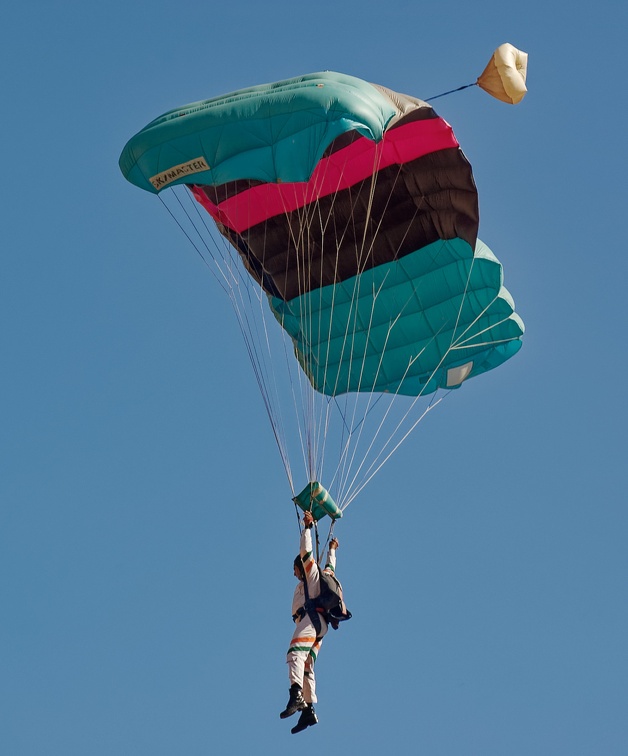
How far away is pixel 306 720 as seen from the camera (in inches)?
516

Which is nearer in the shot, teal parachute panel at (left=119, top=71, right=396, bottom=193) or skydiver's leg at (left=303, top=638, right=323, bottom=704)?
skydiver's leg at (left=303, top=638, right=323, bottom=704)

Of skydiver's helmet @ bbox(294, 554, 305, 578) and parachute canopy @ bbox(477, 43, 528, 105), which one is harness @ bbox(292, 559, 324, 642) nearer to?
skydiver's helmet @ bbox(294, 554, 305, 578)

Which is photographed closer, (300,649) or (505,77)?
(300,649)

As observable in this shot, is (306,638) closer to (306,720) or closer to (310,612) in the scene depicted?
(310,612)

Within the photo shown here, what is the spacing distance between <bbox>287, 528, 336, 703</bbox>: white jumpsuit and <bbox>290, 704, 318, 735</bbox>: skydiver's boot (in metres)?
0.11

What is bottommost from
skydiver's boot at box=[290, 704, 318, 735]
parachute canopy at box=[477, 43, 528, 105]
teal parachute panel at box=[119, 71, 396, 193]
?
skydiver's boot at box=[290, 704, 318, 735]

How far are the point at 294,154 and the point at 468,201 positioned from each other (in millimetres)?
2206

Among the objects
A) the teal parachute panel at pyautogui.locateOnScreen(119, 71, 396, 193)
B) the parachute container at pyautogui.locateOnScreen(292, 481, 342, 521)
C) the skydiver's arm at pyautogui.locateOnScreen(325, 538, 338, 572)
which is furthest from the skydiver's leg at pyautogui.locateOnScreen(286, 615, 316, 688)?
the teal parachute panel at pyautogui.locateOnScreen(119, 71, 396, 193)

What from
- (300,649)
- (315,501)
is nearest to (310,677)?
(300,649)

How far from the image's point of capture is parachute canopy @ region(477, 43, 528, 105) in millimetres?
14211

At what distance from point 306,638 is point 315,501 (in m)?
1.41

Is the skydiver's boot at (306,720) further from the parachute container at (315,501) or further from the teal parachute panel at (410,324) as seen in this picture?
the teal parachute panel at (410,324)

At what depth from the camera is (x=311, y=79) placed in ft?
45.5

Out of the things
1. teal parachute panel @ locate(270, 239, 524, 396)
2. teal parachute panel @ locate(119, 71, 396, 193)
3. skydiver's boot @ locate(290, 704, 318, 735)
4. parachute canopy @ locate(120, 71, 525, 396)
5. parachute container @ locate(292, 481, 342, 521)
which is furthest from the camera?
teal parachute panel @ locate(270, 239, 524, 396)
